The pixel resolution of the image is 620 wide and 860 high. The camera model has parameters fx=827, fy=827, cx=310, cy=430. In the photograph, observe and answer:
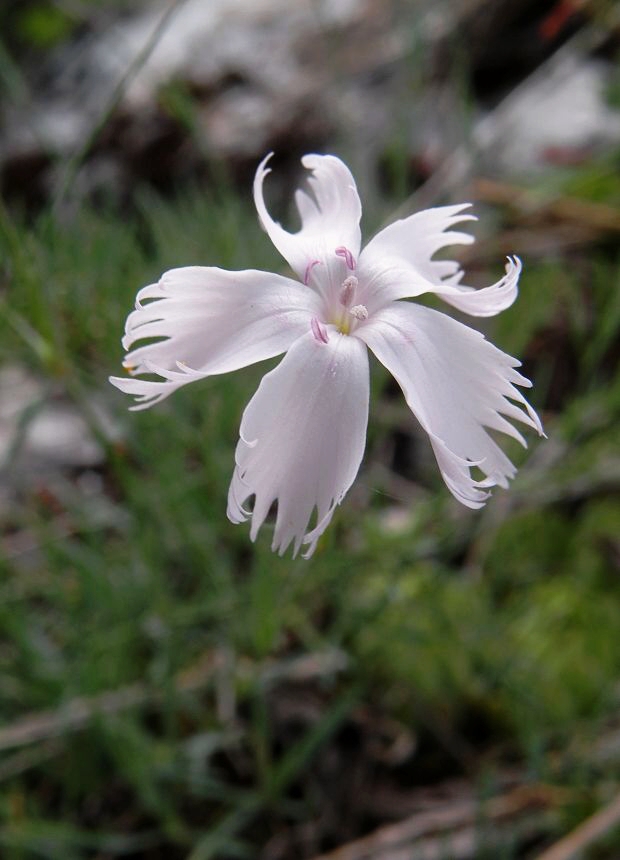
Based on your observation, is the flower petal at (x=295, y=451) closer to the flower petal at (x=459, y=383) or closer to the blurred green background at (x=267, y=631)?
the flower petal at (x=459, y=383)

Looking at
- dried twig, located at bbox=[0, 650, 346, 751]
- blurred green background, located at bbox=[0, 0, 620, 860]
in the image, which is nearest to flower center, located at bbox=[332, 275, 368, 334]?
blurred green background, located at bbox=[0, 0, 620, 860]

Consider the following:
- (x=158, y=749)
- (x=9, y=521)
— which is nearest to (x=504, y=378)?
(x=158, y=749)

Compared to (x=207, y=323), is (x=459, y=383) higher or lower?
lower

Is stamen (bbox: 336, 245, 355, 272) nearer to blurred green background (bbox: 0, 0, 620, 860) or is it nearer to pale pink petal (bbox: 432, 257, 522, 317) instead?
pale pink petal (bbox: 432, 257, 522, 317)

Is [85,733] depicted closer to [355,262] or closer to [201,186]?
[355,262]

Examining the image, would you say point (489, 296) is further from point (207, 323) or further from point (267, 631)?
point (267, 631)

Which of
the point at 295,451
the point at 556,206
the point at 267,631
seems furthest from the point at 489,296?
the point at 556,206

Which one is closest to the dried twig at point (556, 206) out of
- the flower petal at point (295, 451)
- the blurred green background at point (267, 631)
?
the blurred green background at point (267, 631)
